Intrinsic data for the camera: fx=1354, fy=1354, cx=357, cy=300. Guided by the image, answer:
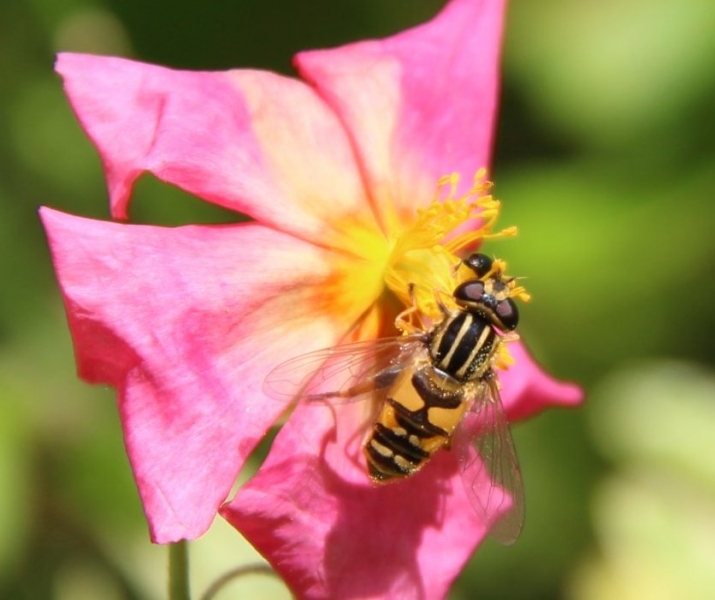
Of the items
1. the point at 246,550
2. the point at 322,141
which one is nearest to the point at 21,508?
the point at 246,550

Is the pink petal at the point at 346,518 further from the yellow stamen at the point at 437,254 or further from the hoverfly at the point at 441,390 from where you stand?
the yellow stamen at the point at 437,254

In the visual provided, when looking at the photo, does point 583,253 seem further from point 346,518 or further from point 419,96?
point 346,518

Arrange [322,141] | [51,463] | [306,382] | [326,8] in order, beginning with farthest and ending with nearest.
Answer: [326,8] → [51,463] → [322,141] → [306,382]

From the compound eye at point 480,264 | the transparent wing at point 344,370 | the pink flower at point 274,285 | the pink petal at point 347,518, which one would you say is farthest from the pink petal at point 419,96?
the pink petal at point 347,518

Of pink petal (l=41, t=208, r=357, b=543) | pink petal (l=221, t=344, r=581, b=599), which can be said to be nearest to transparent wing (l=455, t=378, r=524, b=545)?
pink petal (l=221, t=344, r=581, b=599)

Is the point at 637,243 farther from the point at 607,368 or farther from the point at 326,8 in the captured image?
the point at 326,8

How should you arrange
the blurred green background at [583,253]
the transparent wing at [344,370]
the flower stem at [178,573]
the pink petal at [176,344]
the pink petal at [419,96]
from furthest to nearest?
the blurred green background at [583,253]
the pink petal at [419,96]
the flower stem at [178,573]
the transparent wing at [344,370]
the pink petal at [176,344]

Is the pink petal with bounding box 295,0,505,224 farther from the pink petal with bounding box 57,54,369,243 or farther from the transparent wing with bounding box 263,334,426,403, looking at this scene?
the transparent wing with bounding box 263,334,426,403
